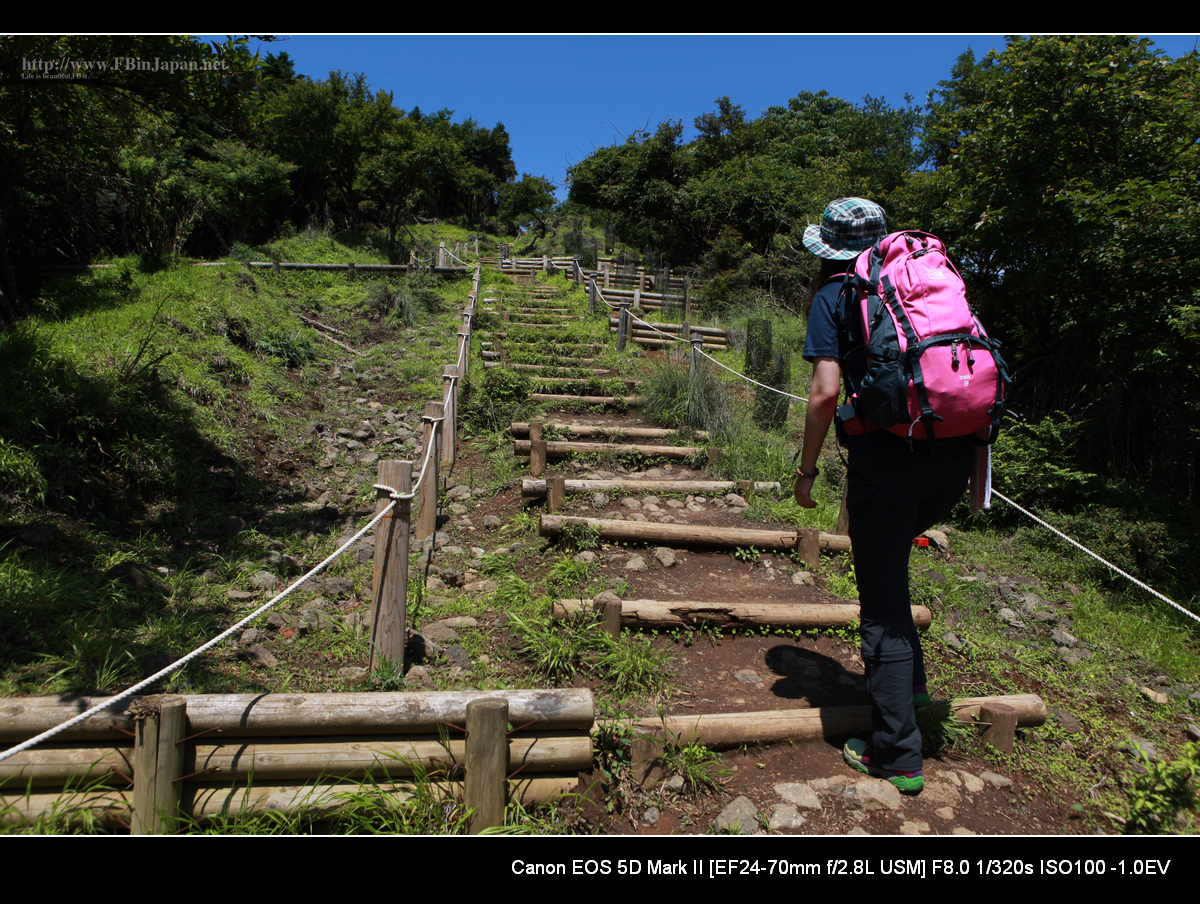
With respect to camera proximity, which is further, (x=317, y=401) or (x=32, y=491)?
(x=317, y=401)

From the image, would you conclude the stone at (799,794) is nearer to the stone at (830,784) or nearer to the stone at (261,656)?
the stone at (830,784)

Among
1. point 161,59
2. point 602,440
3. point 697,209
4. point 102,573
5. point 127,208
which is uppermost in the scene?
point 697,209

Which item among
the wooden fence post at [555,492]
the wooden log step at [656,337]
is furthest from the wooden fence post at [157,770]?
the wooden log step at [656,337]

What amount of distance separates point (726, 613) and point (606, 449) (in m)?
2.99

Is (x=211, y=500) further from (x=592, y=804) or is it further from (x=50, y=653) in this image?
(x=592, y=804)

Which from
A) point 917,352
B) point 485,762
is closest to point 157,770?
point 485,762

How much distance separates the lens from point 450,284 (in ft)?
60.3

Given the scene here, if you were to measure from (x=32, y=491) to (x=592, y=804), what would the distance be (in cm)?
442

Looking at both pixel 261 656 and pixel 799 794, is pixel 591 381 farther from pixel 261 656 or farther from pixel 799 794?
pixel 799 794

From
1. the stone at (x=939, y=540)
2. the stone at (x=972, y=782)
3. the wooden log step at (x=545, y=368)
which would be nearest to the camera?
the stone at (x=972, y=782)

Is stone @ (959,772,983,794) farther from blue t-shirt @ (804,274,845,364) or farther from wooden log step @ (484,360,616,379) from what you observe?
wooden log step @ (484,360,616,379)

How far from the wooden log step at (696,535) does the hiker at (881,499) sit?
203cm

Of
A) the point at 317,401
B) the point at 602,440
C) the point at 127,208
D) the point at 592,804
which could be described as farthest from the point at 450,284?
the point at 592,804

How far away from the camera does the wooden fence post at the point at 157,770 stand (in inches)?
76.3
